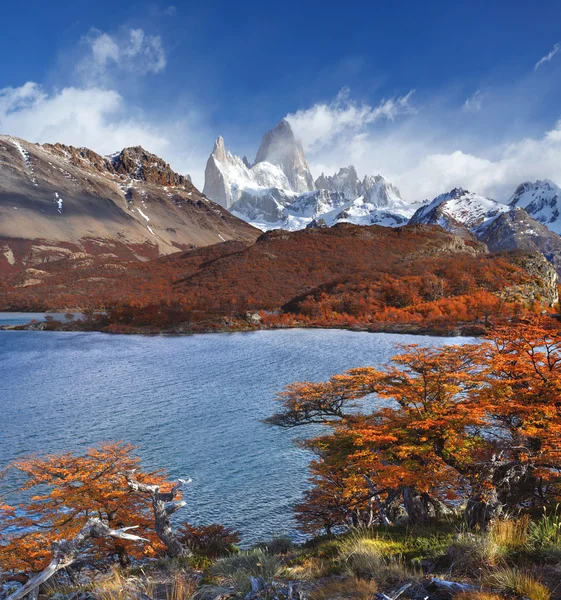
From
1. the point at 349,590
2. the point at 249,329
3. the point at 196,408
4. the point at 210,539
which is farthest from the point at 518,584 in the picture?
the point at 249,329

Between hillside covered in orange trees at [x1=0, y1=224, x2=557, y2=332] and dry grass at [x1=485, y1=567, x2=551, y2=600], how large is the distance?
70.6 meters

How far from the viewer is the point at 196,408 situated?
32969 mm

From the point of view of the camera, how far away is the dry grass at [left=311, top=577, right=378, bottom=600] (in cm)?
666

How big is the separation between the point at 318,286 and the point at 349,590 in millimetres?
107182

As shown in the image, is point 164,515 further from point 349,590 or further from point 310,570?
point 349,590

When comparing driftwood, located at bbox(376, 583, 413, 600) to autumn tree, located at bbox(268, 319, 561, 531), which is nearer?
driftwood, located at bbox(376, 583, 413, 600)

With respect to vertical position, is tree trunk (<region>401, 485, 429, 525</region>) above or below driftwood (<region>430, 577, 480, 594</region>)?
below

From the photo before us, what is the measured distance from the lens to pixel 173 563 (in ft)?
34.5

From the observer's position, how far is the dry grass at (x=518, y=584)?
5840mm

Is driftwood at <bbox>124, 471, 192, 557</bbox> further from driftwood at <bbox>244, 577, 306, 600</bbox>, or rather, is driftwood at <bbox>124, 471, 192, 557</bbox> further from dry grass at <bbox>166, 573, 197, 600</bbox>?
driftwood at <bbox>244, 577, 306, 600</bbox>

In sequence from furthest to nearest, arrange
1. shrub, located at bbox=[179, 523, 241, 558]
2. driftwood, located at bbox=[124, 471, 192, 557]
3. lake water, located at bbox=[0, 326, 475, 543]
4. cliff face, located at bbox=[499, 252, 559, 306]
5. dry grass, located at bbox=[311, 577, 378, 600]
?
cliff face, located at bbox=[499, 252, 559, 306]
lake water, located at bbox=[0, 326, 475, 543]
shrub, located at bbox=[179, 523, 241, 558]
driftwood, located at bbox=[124, 471, 192, 557]
dry grass, located at bbox=[311, 577, 378, 600]

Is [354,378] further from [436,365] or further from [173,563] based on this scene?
[173,563]

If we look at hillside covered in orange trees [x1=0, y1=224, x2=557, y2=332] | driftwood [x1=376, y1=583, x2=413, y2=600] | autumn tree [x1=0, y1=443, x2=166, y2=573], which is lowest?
autumn tree [x1=0, y1=443, x2=166, y2=573]

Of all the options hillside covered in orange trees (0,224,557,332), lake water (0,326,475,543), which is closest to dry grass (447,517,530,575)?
lake water (0,326,475,543)
